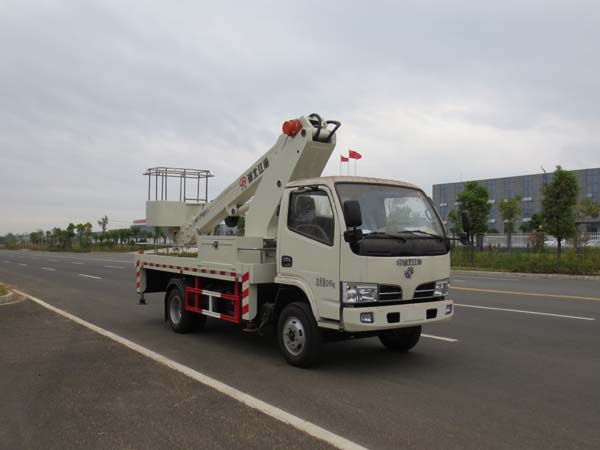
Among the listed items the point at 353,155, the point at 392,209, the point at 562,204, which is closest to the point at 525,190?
the point at 562,204

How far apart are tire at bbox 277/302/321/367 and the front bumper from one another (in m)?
0.52

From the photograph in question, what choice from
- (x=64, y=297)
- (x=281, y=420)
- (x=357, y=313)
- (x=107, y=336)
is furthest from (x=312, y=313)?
(x=64, y=297)

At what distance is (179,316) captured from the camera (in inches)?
344

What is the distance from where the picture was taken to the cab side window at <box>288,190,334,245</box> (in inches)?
239

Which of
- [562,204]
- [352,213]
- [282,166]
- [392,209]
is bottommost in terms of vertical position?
[352,213]

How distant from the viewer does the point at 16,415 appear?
15.3 ft

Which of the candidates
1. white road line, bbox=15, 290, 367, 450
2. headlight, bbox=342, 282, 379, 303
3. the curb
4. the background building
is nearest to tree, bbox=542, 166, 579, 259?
the curb

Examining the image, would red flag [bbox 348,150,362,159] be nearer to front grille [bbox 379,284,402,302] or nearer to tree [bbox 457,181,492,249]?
front grille [bbox 379,284,402,302]

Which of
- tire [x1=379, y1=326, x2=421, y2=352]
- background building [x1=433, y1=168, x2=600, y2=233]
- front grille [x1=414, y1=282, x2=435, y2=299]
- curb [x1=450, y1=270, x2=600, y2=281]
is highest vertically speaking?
background building [x1=433, y1=168, x2=600, y2=233]

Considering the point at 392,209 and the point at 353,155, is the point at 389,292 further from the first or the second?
the point at 353,155

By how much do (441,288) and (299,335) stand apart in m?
1.83

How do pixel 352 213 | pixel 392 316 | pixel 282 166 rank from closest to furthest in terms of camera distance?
pixel 352 213
pixel 392 316
pixel 282 166

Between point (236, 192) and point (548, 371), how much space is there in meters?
5.22

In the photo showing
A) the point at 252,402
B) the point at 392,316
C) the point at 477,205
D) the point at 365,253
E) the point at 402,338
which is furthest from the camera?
the point at 477,205
